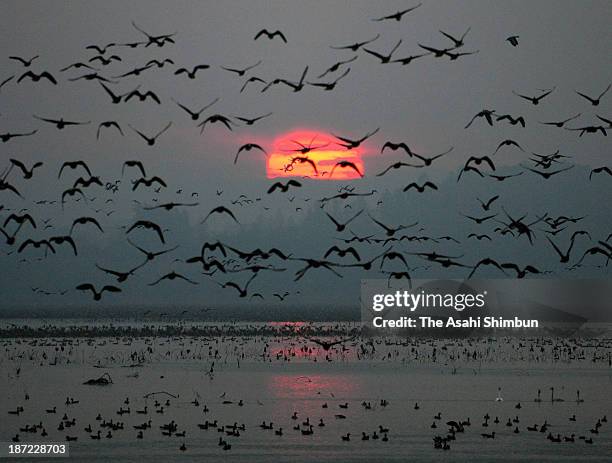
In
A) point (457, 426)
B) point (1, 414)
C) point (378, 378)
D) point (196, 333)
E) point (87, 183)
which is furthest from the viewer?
point (196, 333)

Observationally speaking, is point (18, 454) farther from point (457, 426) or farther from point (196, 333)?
point (196, 333)

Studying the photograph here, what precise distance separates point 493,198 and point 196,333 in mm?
64904

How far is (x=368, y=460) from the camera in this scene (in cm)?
3659

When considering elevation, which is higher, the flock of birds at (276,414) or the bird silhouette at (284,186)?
the bird silhouette at (284,186)

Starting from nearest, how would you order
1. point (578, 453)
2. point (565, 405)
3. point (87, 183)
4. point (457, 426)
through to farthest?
point (87, 183)
point (578, 453)
point (457, 426)
point (565, 405)

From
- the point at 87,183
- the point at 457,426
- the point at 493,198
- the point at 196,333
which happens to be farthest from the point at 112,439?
the point at 196,333

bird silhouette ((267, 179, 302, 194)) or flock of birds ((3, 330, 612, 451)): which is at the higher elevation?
bird silhouette ((267, 179, 302, 194))

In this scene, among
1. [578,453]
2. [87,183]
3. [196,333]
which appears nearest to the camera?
[87,183]

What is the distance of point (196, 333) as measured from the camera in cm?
10031

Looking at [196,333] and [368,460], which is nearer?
[368,460]

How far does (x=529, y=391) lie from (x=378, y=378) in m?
10.0

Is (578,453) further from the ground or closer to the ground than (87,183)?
closer to the ground

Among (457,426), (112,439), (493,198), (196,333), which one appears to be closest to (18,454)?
(112,439)

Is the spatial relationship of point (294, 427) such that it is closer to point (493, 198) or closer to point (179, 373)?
point (493, 198)
